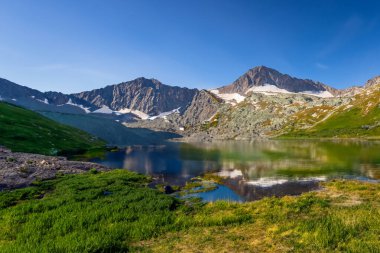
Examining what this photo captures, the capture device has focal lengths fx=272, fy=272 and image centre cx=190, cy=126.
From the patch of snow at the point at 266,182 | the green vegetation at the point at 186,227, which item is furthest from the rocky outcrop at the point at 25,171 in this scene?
the patch of snow at the point at 266,182

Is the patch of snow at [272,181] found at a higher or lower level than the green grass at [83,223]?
lower

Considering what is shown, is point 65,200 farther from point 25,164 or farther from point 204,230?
point 25,164

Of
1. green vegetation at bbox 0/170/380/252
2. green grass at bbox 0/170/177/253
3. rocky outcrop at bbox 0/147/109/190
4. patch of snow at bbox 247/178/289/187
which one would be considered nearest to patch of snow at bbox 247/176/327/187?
patch of snow at bbox 247/178/289/187

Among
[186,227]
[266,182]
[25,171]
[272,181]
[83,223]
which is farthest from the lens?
[272,181]

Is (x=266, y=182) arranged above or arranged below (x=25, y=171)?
below

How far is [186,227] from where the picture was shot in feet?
83.0

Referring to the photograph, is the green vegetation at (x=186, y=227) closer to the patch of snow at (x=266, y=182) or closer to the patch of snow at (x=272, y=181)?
the patch of snow at (x=266, y=182)

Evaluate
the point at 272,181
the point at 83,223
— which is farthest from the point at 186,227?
the point at 272,181

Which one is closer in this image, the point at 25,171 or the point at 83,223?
the point at 83,223

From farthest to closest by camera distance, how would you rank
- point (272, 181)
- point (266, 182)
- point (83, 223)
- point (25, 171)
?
1. point (272, 181)
2. point (266, 182)
3. point (25, 171)
4. point (83, 223)

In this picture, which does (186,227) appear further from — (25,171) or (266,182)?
(25,171)

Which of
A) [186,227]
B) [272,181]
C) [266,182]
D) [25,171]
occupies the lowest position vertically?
[266,182]

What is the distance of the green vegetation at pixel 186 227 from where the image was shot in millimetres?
19031

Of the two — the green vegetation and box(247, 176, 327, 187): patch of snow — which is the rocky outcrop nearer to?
the green vegetation
